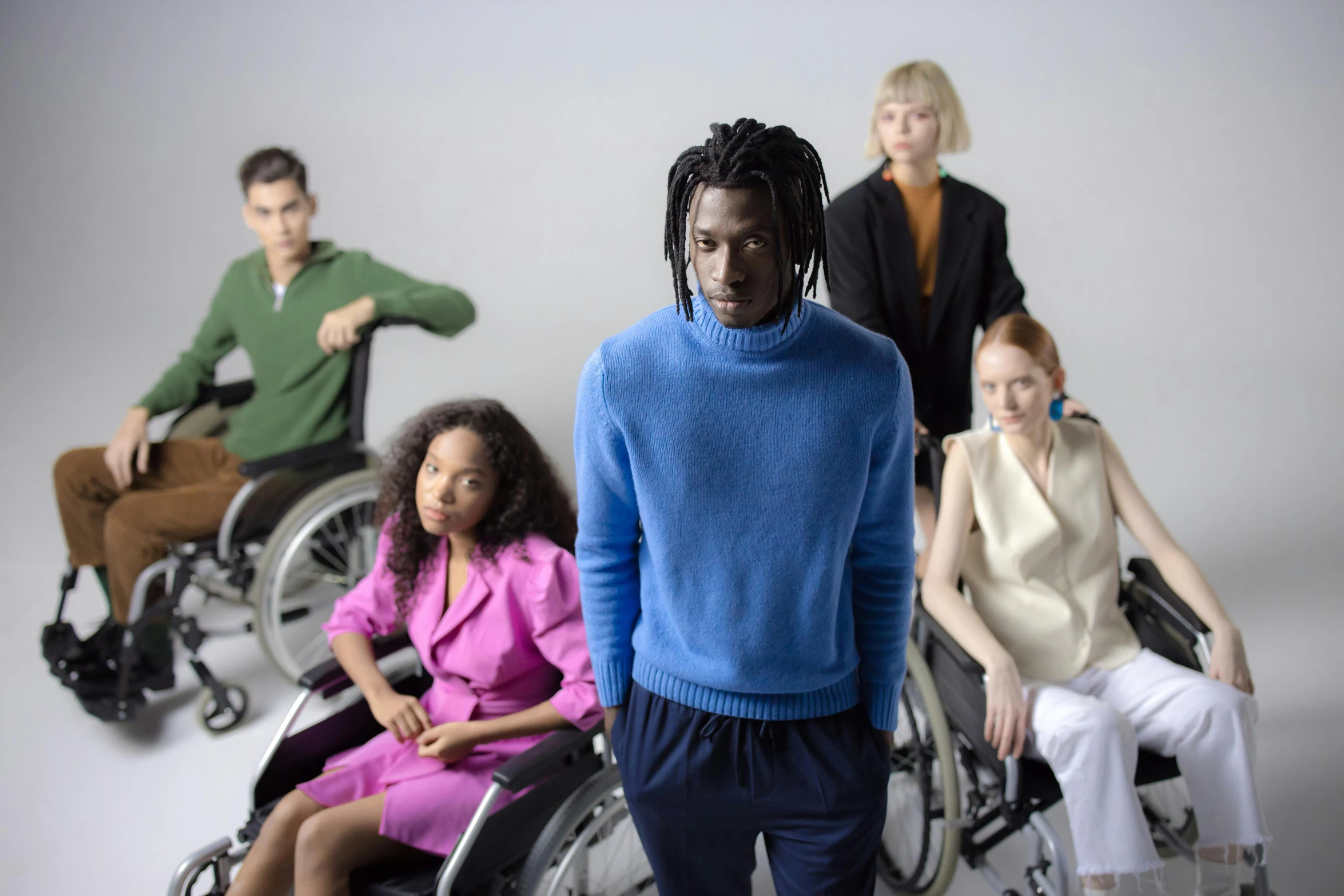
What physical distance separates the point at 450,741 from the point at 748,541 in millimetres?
863

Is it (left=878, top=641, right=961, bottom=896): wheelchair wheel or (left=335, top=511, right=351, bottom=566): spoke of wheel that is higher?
(left=335, top=511, right=351, bottom=566): spoke of wheel

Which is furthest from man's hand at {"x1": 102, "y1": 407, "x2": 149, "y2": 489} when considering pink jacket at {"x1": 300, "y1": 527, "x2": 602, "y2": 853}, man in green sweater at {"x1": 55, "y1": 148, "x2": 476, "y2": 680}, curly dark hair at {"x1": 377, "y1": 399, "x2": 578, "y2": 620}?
pink jacket at {"x1": 300, "y1": 527, "x2": 602, "y2": 853}

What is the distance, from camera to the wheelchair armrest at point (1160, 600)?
2.08m

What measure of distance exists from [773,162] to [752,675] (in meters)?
0.63

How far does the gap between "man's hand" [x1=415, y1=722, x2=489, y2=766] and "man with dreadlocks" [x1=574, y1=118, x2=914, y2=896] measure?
0.46 meters

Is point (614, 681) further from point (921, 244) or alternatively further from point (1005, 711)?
point (921, 244)

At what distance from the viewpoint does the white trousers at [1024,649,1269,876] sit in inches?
72.6

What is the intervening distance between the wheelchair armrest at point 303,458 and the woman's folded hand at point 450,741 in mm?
1080

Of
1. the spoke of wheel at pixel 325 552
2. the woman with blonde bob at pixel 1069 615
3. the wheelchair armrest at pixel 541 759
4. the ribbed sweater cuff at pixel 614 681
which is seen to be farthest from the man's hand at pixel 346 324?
the ribbed sweater cuff at pixel 614 681

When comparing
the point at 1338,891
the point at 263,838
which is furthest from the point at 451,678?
the point at 1338,891

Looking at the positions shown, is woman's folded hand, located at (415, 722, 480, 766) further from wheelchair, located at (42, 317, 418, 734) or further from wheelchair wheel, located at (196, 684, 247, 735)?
wheelchair wheel, located at (196, 684, 247, 735)

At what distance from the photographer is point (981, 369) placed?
84.7 inches

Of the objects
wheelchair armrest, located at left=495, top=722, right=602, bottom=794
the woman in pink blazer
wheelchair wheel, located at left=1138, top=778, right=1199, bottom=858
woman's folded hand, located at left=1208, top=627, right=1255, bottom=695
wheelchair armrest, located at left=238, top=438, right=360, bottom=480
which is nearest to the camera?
wheelchair armrest, located at left=495, top=722, right=602, bottom=794

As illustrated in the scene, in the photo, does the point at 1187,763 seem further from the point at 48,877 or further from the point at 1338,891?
the point at 48,877
